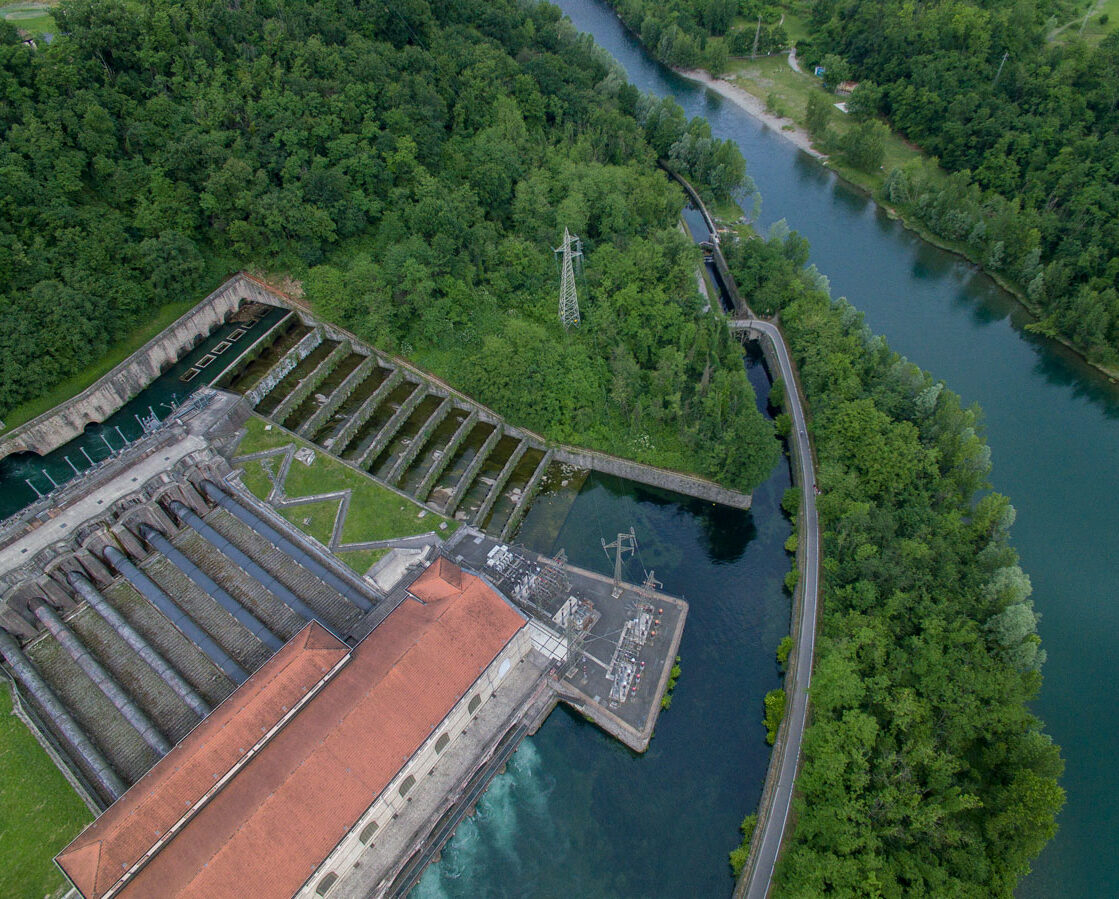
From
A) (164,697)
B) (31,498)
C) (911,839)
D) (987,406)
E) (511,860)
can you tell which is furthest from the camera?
(987,406)

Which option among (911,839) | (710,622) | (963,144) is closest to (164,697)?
(710,622)

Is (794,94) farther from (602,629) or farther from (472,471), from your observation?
(602,629)

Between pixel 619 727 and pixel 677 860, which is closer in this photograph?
pixel 677 860

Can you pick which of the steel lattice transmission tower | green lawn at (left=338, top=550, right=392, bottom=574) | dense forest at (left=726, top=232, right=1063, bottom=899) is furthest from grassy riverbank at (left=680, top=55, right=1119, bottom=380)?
green lawn at (left=338, top=550, right=392, bottom=574)

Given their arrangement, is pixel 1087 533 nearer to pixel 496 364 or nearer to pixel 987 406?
pixel 987 406

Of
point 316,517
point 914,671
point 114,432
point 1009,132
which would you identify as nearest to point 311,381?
point 316,517

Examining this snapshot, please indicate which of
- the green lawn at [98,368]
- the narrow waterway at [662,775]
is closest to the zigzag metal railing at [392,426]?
the narrow waterway at [662,775]

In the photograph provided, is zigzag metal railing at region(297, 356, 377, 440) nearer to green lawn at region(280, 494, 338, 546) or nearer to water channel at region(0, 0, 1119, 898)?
green lawn at region(280, 494, 338, 546)
